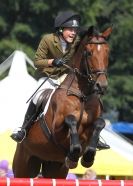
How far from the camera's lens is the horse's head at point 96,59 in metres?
11.1

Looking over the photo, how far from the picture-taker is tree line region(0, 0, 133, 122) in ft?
129

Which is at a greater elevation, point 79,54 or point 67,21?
point 67,21

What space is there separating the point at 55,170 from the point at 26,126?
3.32ft

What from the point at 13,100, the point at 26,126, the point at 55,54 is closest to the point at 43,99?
the point at 26,126

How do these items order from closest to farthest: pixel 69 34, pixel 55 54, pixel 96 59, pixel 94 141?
pixel 96 59 → pixel 94 141 → pixel 69 34 → pixel 55 54

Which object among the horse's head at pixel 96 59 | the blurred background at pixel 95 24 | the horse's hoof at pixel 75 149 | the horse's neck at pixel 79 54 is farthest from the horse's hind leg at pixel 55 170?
the blurred background at pixel 95 24

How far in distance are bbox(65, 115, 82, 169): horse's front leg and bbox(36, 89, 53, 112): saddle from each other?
2.95ft

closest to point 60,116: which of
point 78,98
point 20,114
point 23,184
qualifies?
point 78,98

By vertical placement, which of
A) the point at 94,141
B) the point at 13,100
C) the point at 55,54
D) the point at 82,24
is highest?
the point at 55,54

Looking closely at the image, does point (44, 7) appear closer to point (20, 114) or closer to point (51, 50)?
point (20, 114)

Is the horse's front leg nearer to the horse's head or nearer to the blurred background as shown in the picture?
the horse's head

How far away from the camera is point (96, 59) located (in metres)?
11.4

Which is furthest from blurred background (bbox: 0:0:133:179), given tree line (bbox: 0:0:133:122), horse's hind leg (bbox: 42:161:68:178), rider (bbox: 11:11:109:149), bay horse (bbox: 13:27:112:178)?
bay horse (bbox: 13:27:112:178)

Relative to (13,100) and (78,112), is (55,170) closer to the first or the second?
(78,112)
